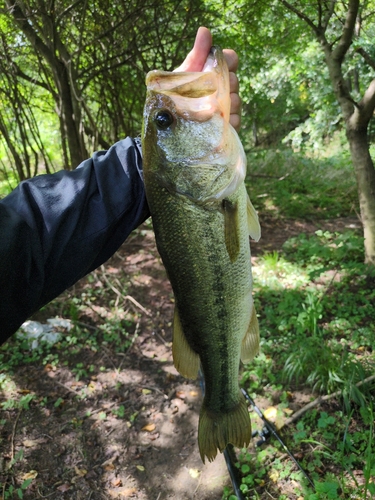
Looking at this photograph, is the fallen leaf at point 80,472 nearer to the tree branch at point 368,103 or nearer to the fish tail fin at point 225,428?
the fish tail fin at point 225,428

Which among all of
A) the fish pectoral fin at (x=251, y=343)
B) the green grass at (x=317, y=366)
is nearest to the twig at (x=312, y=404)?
the green grass at (x=317, y=366)

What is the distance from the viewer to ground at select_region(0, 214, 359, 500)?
303cm

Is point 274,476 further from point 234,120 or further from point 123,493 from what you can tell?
point 234,120

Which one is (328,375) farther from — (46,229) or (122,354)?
(46,229)

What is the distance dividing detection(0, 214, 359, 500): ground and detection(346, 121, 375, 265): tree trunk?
2863 mm

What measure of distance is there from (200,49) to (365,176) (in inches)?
151

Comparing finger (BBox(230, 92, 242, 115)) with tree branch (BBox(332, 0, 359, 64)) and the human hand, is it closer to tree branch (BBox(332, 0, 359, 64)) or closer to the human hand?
the human hand

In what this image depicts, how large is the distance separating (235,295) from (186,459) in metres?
2.22

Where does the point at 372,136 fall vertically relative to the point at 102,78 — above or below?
below

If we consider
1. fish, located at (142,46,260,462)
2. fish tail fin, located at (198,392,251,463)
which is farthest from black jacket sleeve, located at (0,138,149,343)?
fish tail fin, located at (198,392,251,463)

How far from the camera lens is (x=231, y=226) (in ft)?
5.03

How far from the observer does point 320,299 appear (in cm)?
447

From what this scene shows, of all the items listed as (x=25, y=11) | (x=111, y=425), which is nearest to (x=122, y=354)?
(x=111, y=425)

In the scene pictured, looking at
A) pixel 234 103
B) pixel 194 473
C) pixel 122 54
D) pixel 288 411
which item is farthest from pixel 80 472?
pixel 122 54
